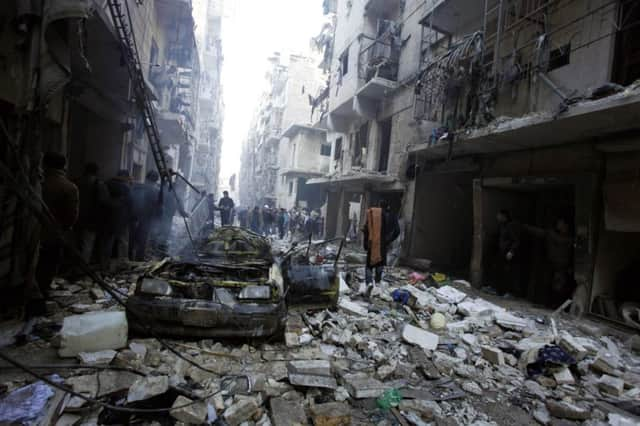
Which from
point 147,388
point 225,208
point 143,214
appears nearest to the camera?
point 147,388

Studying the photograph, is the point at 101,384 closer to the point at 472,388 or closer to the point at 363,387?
the point at 363,387

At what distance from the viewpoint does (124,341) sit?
11.3 feet

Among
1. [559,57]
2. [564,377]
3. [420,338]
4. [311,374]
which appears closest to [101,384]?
[311,374]

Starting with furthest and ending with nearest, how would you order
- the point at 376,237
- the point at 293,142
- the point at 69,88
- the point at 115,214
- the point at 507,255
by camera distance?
the point at 293,142, the point at 507,255, the point at 376,237, the point at 69,88, the point at 115,214

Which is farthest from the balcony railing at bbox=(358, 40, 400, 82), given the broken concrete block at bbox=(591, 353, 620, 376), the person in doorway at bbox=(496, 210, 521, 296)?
the broken concrete block at bbox=(591, 353, 620, 376)

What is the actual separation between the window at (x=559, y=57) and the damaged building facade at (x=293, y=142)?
19.6m

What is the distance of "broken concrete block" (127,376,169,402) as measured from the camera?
8.39ft

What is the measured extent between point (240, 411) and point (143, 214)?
5.99m

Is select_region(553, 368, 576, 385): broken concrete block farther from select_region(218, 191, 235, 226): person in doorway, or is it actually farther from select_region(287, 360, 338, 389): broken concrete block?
select_region(218, 191, 235, 226): person in doorway

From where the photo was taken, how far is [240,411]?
8.75 ft

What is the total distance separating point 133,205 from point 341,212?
38.1ft

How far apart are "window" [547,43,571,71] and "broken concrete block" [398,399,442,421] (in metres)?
7.49

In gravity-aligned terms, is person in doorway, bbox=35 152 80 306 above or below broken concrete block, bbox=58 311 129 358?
above

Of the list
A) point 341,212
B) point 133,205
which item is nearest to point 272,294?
point 133,205
